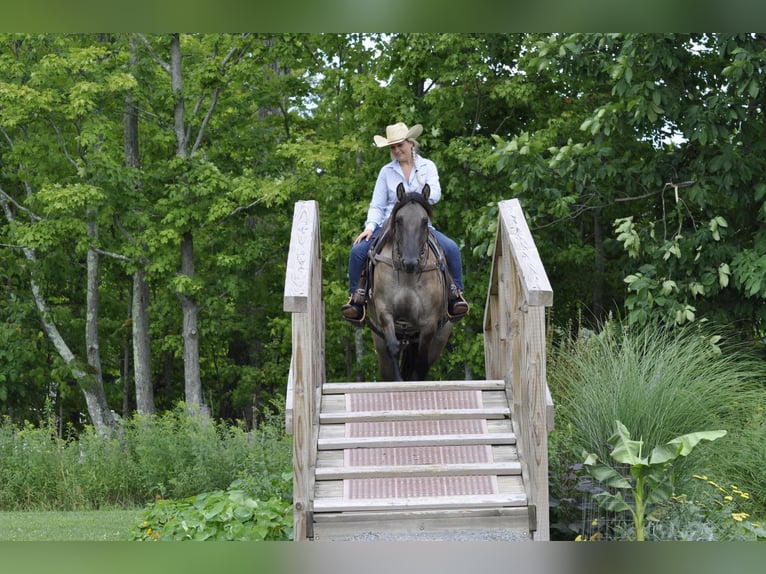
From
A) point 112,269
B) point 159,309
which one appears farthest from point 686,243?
point 112,269

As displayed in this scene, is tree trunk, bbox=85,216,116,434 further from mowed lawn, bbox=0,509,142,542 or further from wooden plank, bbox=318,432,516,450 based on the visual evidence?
wooden plank, bbox=318,432,516,450

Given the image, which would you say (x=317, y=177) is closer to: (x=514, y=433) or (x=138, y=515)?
(x=138, y=515)

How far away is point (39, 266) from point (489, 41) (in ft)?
36.5

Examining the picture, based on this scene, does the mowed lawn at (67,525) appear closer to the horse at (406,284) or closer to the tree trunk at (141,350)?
the horse at (406,284)

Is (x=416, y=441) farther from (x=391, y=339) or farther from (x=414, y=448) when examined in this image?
(x=391, y=339)

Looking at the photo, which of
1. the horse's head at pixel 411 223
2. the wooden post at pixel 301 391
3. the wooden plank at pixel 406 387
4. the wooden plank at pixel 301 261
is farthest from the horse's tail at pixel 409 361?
the wooden post at pixel 301 391

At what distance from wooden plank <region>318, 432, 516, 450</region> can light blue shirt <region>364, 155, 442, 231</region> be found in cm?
232

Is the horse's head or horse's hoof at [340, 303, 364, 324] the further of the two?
horse's hoof at [340, 303, 364, 324]

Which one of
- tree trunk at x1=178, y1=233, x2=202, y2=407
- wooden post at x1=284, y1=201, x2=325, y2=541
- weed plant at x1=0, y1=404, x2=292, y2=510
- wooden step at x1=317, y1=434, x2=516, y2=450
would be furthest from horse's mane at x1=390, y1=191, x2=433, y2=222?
tree trunk at x1=178, y1=233, x2=202, y2=407

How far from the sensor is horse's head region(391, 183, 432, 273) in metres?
7.22

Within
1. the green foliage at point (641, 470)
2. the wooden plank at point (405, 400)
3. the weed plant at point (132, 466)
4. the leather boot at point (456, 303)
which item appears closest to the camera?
the green foliage at point (641, 470)

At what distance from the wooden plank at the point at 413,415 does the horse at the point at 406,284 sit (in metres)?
1.35

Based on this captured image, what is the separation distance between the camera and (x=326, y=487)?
590cm

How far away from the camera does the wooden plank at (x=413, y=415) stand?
6453 mm
